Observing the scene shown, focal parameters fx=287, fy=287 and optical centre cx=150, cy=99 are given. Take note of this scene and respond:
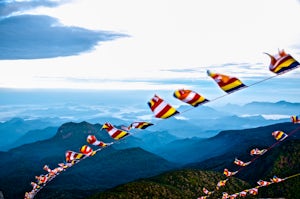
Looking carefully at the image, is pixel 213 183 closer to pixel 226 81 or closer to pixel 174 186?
pixel 174 186

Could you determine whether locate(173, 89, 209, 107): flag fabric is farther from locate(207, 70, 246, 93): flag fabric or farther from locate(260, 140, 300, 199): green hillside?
locate(260, 140, 300, 199): green hillside

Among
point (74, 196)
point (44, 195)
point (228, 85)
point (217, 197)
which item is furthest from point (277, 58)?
point (44, 195)

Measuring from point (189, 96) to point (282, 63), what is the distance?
432 centimetres

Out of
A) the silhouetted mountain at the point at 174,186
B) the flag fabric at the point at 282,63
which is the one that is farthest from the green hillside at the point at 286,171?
the flag fabric at the point at 282,63

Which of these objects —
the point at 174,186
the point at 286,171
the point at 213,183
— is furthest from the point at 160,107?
the point at 286,171

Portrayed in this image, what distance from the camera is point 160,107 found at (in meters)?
14.5

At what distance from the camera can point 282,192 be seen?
117m

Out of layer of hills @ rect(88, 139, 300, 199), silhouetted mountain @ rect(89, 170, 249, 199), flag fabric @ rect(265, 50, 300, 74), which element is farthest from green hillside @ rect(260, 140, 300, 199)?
flag fabric @ rect(265, 50, 300, 74)

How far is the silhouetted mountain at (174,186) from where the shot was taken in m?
101

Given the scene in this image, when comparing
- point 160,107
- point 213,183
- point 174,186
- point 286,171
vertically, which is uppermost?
point 160,107

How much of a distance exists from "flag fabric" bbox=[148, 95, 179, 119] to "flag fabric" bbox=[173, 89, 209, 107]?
0.86m

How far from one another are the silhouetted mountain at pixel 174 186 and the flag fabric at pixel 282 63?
299 ft

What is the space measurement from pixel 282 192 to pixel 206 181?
3115 cm

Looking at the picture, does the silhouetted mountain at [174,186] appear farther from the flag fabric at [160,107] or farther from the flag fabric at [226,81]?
the flag fabric at [226,81]
